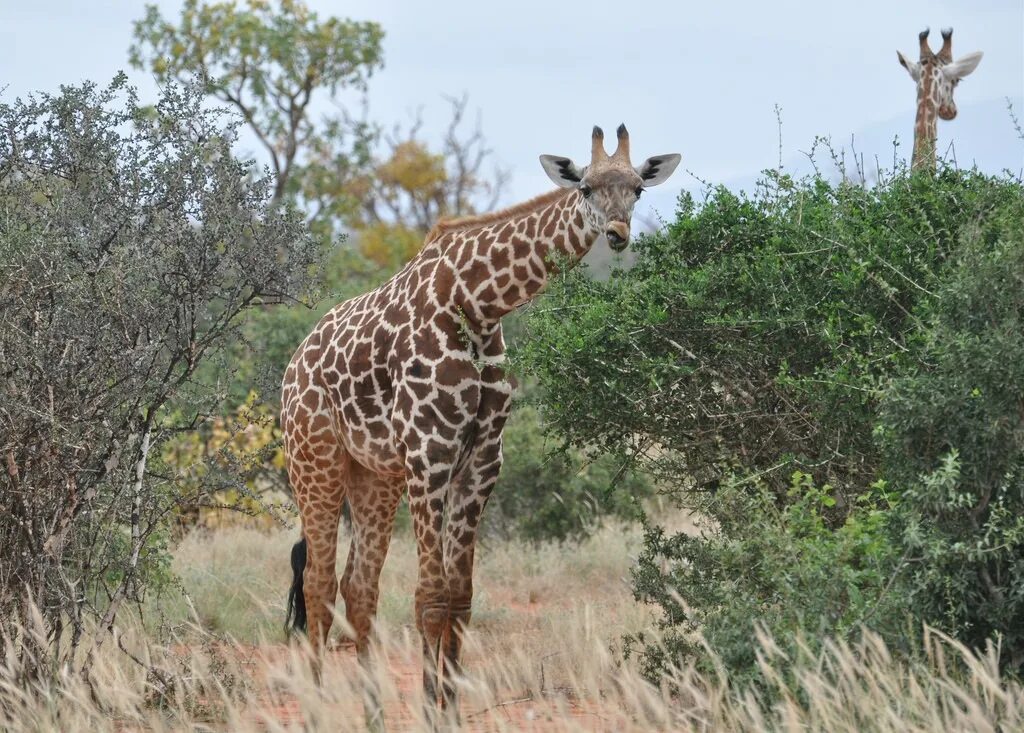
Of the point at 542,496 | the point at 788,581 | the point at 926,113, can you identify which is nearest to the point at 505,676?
the point at 788,581

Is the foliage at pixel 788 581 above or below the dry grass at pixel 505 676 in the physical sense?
above

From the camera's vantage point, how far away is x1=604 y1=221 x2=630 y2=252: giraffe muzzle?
6477 millimetres

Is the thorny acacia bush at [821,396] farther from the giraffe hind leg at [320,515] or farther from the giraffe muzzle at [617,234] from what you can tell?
the giraffe hind leg at [320,515]

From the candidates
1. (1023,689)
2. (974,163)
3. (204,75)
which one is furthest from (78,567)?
(974,163)

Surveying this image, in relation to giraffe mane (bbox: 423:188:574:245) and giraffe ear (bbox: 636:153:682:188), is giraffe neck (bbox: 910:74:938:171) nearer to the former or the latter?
giraffe ear (bbox: 636:153:682:188)

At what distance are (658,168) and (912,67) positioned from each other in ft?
13.0

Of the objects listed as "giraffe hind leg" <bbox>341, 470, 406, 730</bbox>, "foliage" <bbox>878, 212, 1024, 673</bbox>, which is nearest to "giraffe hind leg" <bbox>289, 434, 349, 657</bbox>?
"giraffe hind leg" <bbox>341, 470, 406, 730</bbox>

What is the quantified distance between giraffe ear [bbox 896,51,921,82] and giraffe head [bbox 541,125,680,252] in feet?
12.7

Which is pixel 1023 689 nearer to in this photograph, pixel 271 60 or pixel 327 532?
pixel 327 532

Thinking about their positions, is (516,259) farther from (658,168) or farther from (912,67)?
(912,67)

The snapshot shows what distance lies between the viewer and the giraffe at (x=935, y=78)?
1003cm

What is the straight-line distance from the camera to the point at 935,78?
398 inches

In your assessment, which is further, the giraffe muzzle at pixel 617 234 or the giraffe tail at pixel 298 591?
the giraffe tail at pixel 298 591

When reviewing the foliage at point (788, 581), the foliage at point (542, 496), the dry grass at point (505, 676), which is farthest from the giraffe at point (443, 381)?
the foliage at point (542, 496)
